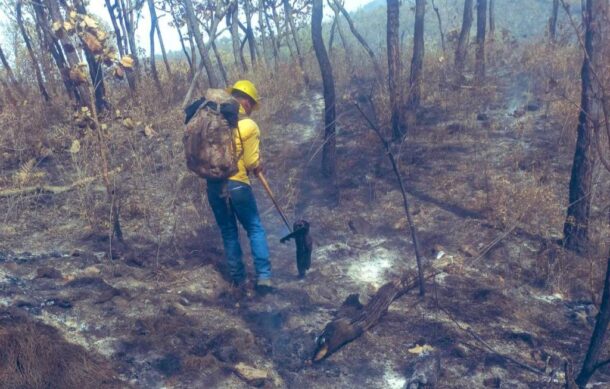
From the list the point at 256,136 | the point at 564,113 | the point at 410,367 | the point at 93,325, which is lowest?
the point at 410,367

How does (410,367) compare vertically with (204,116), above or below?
below

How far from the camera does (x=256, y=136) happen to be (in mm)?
4199

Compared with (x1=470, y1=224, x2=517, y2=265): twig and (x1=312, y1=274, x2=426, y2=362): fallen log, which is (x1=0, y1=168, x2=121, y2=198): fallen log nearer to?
(x1=312, y1=274, x2=426, y2=362): fallen log

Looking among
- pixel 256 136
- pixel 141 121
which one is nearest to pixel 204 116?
pixel 256 136

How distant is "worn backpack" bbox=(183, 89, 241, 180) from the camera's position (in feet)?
12.8

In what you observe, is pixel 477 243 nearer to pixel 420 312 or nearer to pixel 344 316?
pixel 420 312

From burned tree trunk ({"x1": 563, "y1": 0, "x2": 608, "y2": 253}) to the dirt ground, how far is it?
245 millimetres

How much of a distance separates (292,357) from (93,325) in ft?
4.83

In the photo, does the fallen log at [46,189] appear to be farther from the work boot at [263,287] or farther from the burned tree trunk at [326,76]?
the burned tree trunk at [326,76]

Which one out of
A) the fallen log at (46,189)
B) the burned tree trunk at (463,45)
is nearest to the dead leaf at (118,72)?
the fallen log at (46,189)

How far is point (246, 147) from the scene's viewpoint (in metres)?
4.17

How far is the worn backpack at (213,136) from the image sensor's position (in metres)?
3.90

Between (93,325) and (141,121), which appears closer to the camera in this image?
(93,325)

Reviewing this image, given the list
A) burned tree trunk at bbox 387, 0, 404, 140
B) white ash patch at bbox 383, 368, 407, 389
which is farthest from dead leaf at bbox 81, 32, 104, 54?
burned tree trunk at bbox 387, 0, 404, 140
